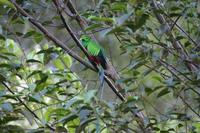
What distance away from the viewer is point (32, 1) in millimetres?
1804

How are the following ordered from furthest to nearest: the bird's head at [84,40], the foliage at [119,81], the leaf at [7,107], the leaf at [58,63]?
the leaf at [58,63] < the bird's head at [84,40] < the leaf at [7,107] < the foliage at [119,81]

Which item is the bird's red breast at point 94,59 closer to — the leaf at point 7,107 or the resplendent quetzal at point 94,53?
the resplendent quetzal at point 94,53

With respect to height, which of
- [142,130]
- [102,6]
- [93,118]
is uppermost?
[102,6]

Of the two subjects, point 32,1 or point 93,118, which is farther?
point 32,1

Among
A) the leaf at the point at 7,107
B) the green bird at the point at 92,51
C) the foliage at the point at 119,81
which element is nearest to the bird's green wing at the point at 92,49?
the green bird at the point at 92,51

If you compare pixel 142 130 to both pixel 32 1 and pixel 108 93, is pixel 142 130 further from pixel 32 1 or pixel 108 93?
pixel 108 93

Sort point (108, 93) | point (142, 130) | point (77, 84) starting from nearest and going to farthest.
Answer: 1. point (142, 130)
2. point (77, 84)
3. point (108, 93)

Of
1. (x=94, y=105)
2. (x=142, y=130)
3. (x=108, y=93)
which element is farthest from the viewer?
(x=108, y=93)

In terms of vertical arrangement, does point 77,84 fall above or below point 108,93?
above

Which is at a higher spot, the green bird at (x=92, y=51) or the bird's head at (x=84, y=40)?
the bird's head at (x=84, y=40)

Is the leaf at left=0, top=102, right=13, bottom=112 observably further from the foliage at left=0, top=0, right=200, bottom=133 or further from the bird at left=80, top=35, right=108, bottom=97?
the bird at left=80, top=35, right=108, bottom=97

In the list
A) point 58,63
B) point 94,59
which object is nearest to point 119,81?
point 94,59

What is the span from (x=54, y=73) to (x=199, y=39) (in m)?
0.57

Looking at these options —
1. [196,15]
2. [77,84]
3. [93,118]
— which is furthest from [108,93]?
[93,118]
